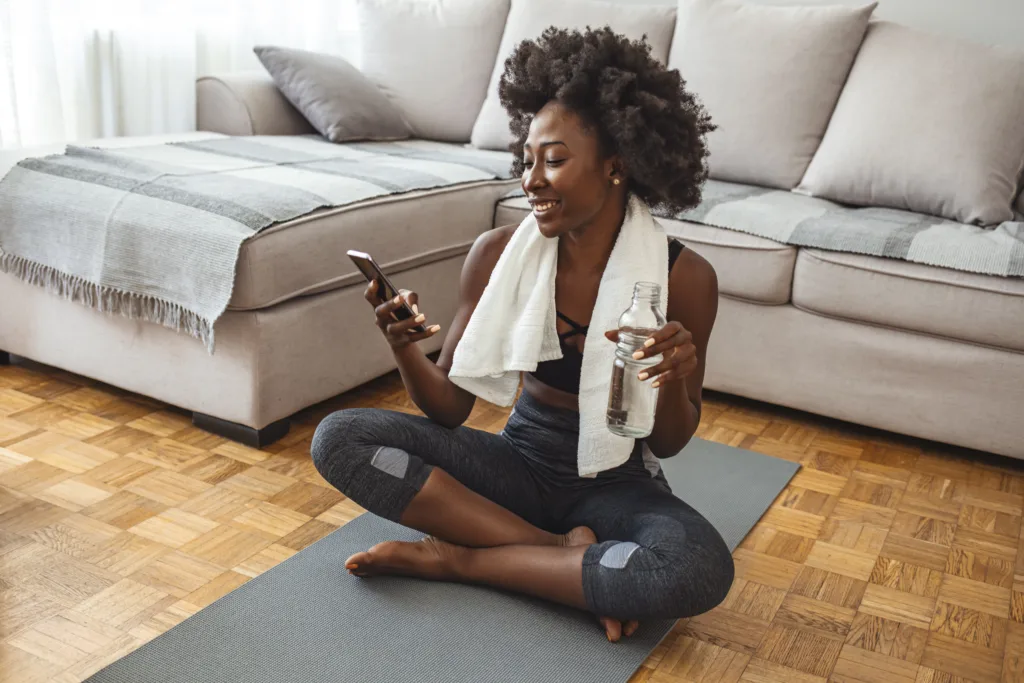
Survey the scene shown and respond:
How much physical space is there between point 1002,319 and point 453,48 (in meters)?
1.85

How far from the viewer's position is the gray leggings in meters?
1.36

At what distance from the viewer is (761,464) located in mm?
2115

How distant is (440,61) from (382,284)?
6.53ft

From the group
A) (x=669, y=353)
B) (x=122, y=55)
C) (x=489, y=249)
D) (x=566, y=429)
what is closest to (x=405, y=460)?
(x=566, y=429)

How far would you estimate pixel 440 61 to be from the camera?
10.5 ft

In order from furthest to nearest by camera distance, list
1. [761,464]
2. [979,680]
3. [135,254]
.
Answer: [761,464] < [135,254] < [979,680]

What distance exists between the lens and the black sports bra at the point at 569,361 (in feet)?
5.10

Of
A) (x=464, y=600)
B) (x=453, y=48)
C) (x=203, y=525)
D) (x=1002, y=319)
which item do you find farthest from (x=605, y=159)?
(x=453, y=48)

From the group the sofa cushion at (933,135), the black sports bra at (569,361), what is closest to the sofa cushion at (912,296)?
the sofa cushion at (933,135)

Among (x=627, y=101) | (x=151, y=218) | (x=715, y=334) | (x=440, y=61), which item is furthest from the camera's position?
(x=440, y=61)

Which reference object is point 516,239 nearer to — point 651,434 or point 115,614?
point 651,434

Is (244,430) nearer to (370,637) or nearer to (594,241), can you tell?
(370,637)

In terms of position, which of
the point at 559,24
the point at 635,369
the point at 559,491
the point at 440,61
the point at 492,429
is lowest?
the point at 492,429

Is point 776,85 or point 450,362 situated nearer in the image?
point 450,362
